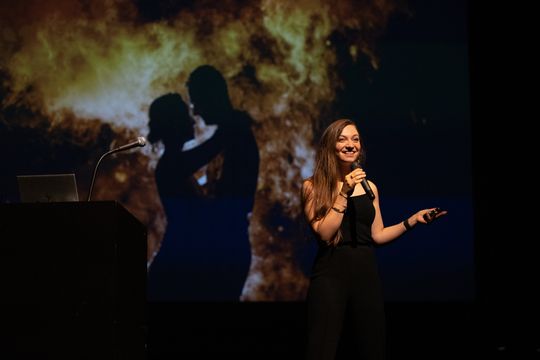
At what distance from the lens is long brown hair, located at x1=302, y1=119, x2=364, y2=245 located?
283cm

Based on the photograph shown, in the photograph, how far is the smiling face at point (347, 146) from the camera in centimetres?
291

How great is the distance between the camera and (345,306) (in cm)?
276

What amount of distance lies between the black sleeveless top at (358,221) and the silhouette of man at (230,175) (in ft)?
6.96

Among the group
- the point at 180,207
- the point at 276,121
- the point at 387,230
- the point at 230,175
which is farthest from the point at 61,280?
the point at 276,121

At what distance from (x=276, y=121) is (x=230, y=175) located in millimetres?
→ 527

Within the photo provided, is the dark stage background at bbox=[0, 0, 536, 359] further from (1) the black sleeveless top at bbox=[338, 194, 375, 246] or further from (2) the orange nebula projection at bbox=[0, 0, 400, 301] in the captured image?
(1) the black sleeveless top at bbox=[338, 194, 375, 246]

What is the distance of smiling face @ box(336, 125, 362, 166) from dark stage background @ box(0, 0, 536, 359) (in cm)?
210

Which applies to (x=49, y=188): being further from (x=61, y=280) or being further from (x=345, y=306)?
(x=345, y=306)

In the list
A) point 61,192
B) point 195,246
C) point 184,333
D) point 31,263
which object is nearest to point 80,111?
point 195,246

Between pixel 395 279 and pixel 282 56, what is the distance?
73.0 inches

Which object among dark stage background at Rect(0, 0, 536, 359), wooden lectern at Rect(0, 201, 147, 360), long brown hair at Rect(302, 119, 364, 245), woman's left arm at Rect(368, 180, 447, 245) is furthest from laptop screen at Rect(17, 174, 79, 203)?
dark stage background at Rect(0, 0, 536, 359)

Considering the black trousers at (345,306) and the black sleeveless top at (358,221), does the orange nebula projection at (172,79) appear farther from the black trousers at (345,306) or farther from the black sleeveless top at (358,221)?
the black trousers at (345,306)

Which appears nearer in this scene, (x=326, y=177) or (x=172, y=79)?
(x=326, y=177)

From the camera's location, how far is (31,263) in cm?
241
